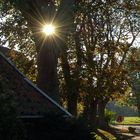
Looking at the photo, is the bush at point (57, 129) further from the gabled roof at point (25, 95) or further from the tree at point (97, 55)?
the tree at point (97, 55)

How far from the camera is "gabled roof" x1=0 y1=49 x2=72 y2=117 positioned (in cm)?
2025

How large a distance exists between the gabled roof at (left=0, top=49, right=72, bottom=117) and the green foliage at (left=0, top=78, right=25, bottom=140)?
5.22m


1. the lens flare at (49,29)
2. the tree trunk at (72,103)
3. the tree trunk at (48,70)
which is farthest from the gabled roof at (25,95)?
the tree trunk at (72,103)

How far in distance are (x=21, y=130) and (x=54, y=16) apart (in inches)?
453

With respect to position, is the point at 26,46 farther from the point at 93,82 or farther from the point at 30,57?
the point at 93,82

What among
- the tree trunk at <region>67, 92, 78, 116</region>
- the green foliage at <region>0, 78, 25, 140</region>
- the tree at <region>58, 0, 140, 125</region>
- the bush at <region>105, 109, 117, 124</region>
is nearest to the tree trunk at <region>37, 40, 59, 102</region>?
the tree at <region>58, 0, 140, 125</region>

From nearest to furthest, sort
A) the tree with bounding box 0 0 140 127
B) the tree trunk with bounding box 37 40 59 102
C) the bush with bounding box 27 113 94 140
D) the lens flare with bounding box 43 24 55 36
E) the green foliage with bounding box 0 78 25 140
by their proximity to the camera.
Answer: the green foliage with bounding box 0 78 25 140
the bush with bounding box 27 113 94 140
the lens flare with bounding box 43 24 55 36
the tree trunk with bounding box 37 40 59 102
the tree with bounding box 0 0 140 127

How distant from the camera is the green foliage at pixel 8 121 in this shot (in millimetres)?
13891

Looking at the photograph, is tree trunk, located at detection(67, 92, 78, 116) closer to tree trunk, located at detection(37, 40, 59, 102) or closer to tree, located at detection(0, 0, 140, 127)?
tree, located at detection(0, 0, 140, 127)

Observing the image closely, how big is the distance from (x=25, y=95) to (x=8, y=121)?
714 centimetres

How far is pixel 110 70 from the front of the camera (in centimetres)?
4144

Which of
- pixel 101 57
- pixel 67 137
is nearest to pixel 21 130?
pixel 67 137

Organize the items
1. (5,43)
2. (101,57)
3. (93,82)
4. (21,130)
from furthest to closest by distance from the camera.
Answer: (101,57) < (93,82) < (5,43) < (21,130)

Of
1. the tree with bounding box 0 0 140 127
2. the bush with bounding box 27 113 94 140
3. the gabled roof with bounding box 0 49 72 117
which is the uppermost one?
the tree with bounding box 0 0 140 127
